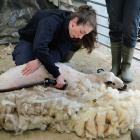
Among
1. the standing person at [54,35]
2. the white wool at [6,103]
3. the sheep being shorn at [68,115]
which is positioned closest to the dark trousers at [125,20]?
the standing person at [54,35]

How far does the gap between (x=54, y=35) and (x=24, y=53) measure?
41 centimetres

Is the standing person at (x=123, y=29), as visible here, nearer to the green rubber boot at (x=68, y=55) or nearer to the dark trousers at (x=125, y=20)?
the dark trousers at (x=125, y=20)

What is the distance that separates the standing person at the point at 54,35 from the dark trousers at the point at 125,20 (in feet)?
1.26

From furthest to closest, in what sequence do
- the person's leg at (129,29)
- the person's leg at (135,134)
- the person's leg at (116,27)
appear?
the person's leg at (116,27)
the person's leg at (129,29)
the person's leg at (135,134)

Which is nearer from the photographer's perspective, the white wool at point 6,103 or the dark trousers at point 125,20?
the white wool at point 6,103

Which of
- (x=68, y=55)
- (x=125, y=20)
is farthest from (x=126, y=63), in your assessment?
(x=68, y=55)

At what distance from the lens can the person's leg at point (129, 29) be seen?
1.72 m

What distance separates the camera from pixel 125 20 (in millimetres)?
1818

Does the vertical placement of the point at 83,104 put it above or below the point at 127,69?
above

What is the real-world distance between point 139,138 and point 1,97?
43.6 inches

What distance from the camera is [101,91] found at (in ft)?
5.12

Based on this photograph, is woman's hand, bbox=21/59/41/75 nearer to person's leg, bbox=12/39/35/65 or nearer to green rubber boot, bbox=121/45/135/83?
person's leg, bbox=12/39/35/65

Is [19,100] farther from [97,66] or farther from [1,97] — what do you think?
[97,66]

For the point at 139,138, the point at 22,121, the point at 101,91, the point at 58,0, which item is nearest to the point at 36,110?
the point at 22,121
